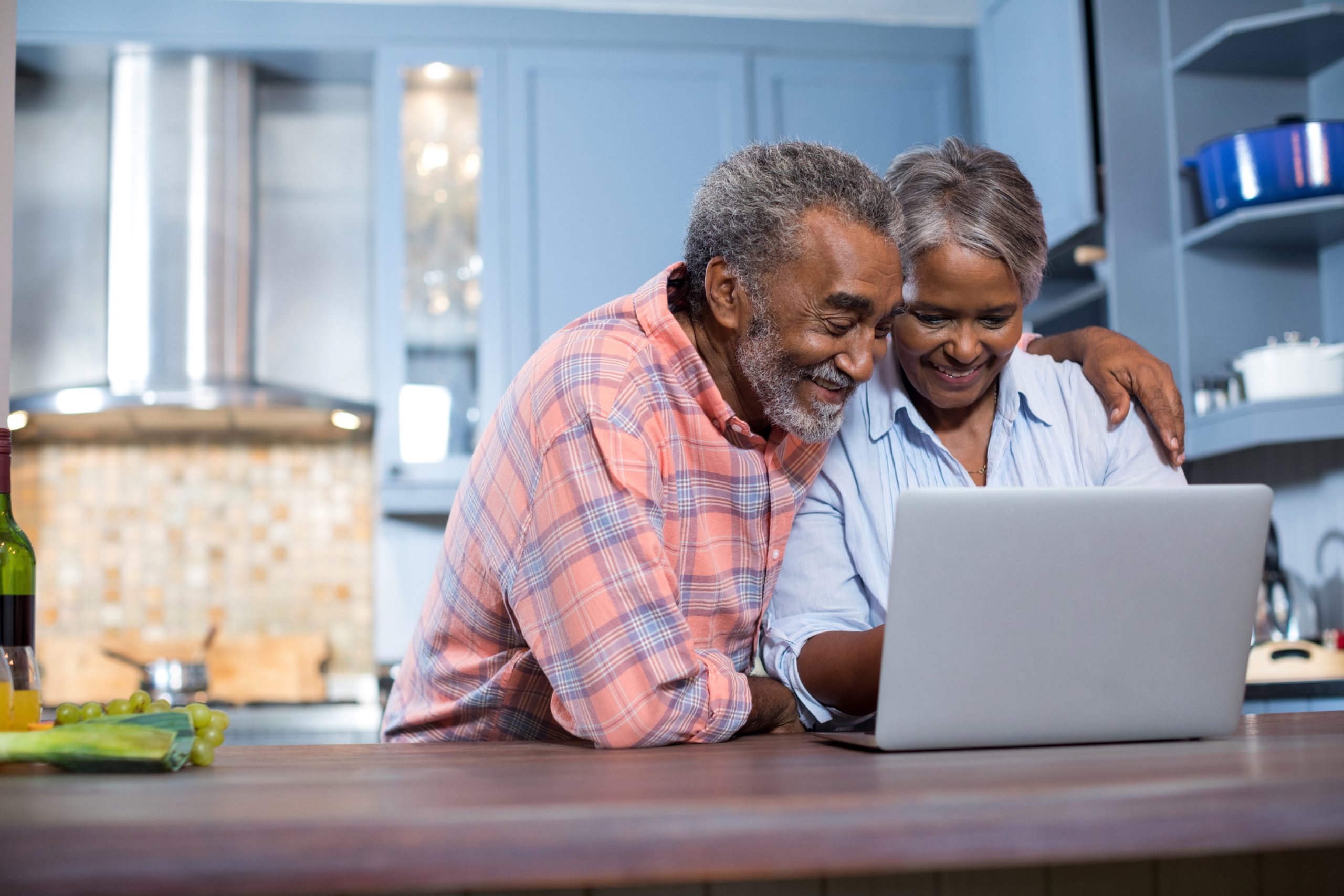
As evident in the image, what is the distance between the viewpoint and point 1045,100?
300 cm

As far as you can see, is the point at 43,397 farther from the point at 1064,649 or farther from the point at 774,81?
the point at 1064,649

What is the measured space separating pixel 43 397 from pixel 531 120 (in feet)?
4.85

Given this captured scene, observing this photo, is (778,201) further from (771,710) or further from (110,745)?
(110,745)

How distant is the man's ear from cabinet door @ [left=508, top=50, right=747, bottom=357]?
1.96 meters

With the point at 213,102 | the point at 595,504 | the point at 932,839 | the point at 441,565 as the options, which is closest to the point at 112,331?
the point at 213,102

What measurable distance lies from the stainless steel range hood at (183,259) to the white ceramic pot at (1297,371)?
2174 mm

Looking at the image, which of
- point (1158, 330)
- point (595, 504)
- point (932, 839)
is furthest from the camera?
point (1158, 330)

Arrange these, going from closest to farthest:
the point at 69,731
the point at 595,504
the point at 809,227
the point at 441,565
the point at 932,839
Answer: the point at 932,839, the point at 69,731, the point at 595,504, the point at 809,227, the point at 441,565

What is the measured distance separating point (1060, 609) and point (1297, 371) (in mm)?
1747

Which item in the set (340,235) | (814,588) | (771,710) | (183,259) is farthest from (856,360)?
(340,235)

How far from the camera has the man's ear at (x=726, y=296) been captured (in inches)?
51.6

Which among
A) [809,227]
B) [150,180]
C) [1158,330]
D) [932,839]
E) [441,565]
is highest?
[150,180]

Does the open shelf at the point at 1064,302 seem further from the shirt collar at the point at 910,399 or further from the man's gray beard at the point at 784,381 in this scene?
the man's gray beard at the point at 784,381

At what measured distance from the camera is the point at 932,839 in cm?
61
